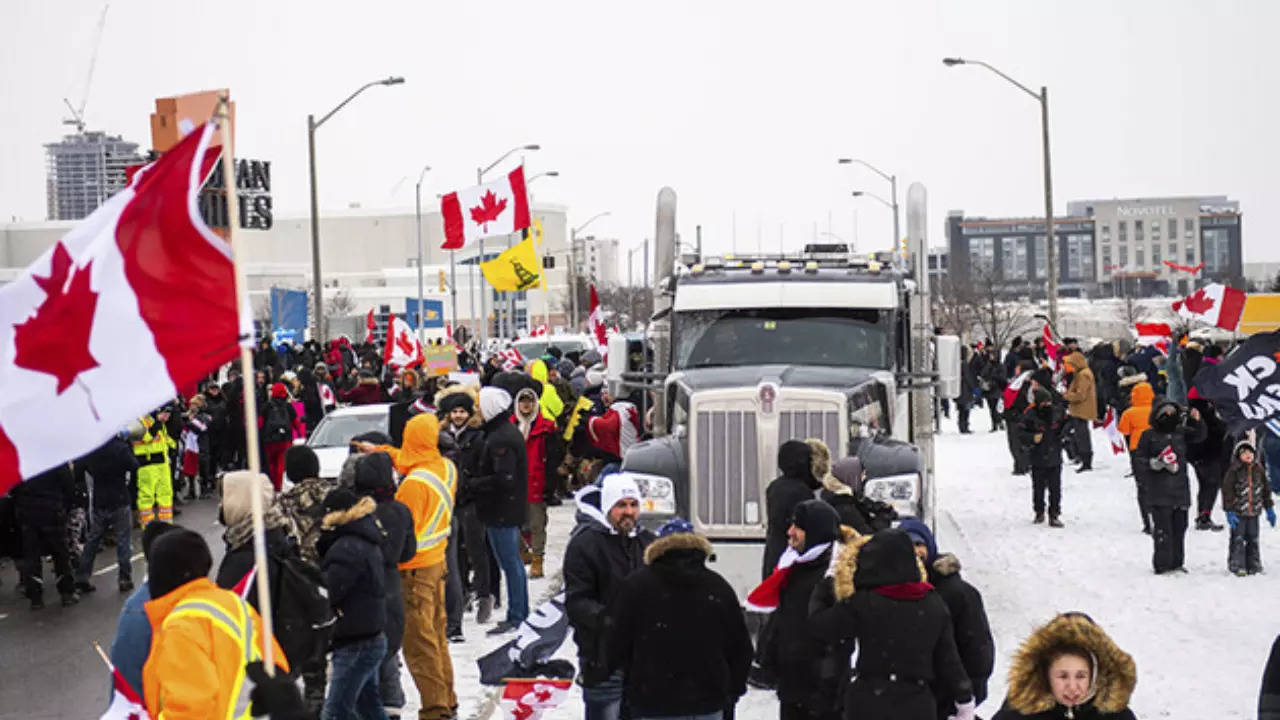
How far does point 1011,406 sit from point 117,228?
736 inches

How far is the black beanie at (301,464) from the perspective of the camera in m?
9.96

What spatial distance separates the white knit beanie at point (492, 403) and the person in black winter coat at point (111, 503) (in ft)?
15.4

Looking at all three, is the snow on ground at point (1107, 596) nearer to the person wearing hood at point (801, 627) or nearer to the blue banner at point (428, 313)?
the person wearing hood at point (801, 627)

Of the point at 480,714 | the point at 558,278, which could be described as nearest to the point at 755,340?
the point at 480,714

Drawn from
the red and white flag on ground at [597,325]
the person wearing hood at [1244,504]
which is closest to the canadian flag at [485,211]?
the red and white flag on ground at [597,325]

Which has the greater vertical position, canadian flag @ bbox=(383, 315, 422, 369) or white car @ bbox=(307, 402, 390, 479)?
canadian flag @ bbox=(383, 315, 422, 369)

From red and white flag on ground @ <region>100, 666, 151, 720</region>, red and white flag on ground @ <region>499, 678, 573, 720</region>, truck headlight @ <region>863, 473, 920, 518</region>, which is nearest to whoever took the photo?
red and white flag on ground @ <region>100, 666, 151, 720</region>

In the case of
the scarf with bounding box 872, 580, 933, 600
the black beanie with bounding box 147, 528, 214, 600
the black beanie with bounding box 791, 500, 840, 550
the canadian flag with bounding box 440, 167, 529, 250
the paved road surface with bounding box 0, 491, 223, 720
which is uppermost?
the canadian flag with bounding box 440, 167, 529, 250

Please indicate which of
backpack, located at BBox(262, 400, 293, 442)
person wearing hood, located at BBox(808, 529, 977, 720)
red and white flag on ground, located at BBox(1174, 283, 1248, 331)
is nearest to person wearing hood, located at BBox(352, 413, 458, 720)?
person wearing hood, located at BBox(808, 529, 977, 720)

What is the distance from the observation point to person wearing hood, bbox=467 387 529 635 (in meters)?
12.7

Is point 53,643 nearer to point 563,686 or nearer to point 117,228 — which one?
point 563,686

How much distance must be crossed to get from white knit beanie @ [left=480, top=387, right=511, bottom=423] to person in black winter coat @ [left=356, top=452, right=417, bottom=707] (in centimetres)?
298

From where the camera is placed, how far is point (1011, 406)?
74.7 ft

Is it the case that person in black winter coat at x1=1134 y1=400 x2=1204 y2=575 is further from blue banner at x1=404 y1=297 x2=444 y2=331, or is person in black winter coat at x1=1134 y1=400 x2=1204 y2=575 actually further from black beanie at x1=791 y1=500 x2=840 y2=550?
blue banner at x1=404 y1=297 x2=444 y2=331
